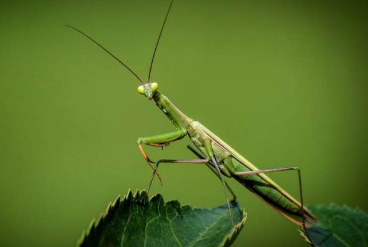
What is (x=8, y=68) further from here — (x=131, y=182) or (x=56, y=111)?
(x=131, y=182)

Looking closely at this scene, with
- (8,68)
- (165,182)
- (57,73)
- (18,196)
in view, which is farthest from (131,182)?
(8,68)

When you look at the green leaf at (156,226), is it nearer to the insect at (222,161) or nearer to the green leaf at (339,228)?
the green leaf at (339,228)

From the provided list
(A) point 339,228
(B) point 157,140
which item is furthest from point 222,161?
(A) point 339,228

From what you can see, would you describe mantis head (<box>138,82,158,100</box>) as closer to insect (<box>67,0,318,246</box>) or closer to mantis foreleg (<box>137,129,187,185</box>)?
insect (<box>67,0,318,246</box>)

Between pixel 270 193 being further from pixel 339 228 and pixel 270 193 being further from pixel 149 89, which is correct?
pixel 149 89

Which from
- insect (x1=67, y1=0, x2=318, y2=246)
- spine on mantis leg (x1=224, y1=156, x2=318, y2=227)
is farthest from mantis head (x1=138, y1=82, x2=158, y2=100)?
spine on mantis leg (x1=224, y1=156, x2=318, y2=227)
